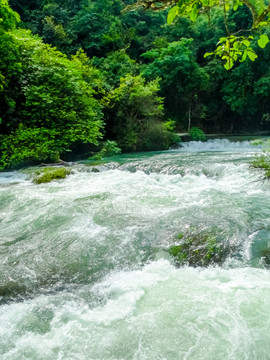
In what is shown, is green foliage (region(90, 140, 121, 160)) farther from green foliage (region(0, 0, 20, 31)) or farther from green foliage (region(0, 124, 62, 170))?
green foliage (region(0, 0, 20, 31))

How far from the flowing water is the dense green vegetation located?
5.04m

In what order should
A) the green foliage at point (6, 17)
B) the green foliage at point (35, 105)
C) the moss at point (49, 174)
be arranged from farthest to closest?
the green foliage at point (35, 105) < the green foliage at point (6, 17) < the moss at point (49, 174)

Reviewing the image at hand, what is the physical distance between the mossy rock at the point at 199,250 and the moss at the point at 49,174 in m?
4.84

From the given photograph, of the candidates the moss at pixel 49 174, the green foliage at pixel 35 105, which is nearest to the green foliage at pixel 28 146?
the green foliage at pixel 35 105

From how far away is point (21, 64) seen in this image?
910 cm

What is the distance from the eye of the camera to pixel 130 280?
9.14 feet

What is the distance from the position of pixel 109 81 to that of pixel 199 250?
1318 centimetres

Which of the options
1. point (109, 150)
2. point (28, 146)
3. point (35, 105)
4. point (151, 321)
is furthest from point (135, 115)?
point (151, 321)

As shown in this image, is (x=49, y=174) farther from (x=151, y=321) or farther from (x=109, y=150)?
(x=151, y=321)

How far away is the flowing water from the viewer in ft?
6.47

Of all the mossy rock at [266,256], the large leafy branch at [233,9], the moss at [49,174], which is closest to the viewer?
the large leafy branch at [233,9]

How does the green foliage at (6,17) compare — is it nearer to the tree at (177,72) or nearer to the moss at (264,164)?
the moss at (264,164)

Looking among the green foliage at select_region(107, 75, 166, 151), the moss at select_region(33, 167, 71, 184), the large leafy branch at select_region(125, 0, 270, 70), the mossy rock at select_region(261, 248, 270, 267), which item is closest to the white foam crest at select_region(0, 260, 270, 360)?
the mossy rock at select_region(261, 248, 270, 267)

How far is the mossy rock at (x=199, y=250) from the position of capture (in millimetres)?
3066
